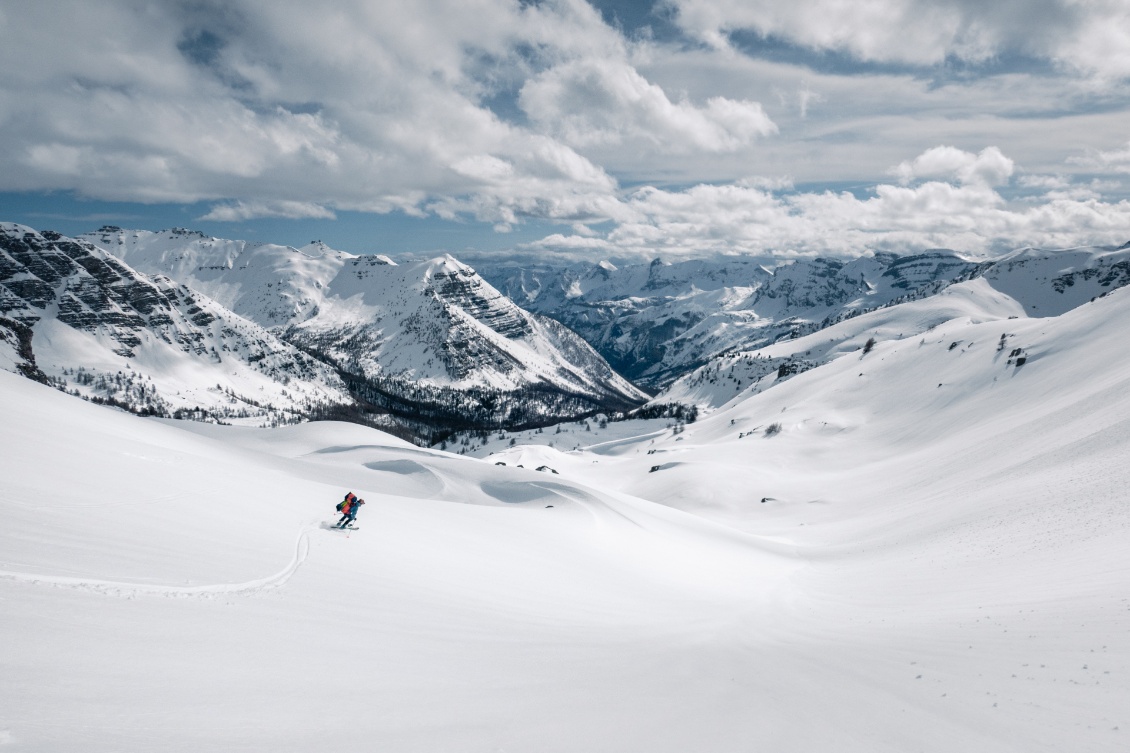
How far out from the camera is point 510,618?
1524 cm

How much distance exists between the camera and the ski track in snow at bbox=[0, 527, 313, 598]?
9305mm

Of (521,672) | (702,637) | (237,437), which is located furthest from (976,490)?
(237,437)

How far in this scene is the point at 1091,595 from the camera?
16.4 meters

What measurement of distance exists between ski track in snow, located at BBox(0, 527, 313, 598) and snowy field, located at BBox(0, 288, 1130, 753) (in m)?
0.07

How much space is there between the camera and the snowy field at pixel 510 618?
8266mm

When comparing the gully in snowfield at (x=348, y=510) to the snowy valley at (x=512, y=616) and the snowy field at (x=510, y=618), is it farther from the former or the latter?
the snowy field at (x=510, y=618)

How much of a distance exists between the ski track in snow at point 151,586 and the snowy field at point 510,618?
0.07m

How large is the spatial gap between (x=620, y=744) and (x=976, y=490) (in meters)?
42.5

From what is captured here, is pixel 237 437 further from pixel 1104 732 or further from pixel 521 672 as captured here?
pixel 1104 732

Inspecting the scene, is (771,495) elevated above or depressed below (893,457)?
below

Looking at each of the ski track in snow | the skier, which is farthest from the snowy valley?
the skier

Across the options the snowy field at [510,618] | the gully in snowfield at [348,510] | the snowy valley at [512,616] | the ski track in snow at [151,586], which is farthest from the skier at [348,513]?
the ski track in snow at [151,586]

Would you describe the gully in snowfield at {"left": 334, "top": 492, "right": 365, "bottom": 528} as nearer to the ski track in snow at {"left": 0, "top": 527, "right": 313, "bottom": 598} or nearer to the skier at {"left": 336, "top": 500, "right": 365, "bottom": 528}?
the skier at {"left": 336, "top": 500, "right": 365, "bottom": 528}

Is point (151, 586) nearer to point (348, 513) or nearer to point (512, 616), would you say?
point (512, 616)
